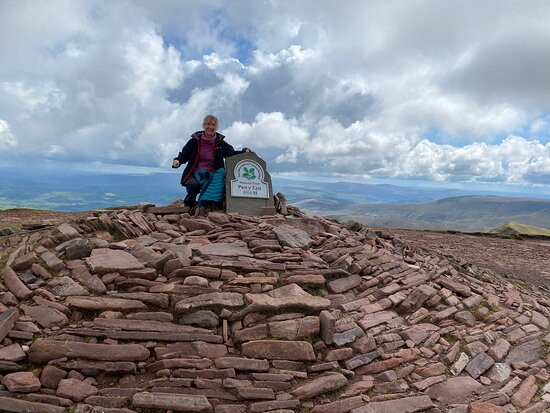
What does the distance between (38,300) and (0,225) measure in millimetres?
16458

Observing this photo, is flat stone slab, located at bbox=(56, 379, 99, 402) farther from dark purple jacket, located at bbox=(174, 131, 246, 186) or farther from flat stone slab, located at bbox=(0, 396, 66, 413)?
dark purple jacket, located at bbox=(174, 131, 246, 186)

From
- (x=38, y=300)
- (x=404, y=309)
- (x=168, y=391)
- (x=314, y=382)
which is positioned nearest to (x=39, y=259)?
(x=38, y=300)

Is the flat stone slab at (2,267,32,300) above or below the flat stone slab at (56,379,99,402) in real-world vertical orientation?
above

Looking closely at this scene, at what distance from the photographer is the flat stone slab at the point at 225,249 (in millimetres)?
8631

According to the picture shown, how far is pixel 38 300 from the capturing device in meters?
6.53

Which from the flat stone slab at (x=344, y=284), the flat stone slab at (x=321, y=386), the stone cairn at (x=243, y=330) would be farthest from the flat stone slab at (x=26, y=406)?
the flat stone slab at (x=344, y=284)

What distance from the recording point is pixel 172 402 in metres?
5.19

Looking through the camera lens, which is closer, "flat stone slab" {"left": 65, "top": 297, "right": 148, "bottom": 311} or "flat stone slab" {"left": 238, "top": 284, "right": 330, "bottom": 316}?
"flat stone slab" {"left": 65, "top": 297, "right": 148, "bottom": 311}

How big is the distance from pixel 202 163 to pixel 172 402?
817cm

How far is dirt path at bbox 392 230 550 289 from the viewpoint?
1650 cm

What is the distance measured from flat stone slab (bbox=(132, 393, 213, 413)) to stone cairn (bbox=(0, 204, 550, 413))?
2 centimetres

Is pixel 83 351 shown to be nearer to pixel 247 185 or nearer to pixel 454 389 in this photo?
pixel 454 389

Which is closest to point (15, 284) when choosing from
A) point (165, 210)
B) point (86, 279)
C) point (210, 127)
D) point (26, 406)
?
point (86, 279)

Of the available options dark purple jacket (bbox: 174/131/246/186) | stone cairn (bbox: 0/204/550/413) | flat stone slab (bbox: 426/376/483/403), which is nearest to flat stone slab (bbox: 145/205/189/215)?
dark purple jacket (bbox: 174/131/246/186)
